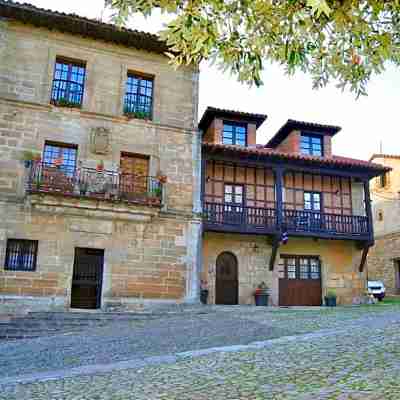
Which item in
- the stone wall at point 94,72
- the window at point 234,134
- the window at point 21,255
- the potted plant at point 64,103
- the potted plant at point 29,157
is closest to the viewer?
the window at point 21,255

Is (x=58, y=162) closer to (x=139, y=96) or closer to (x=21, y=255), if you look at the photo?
(x=21, y=255)

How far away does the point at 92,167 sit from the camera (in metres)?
15.2

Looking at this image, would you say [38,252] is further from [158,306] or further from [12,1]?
[12,1]

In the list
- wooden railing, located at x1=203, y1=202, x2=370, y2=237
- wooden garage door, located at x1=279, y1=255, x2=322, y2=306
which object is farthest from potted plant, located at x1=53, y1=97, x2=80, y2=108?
wooden garage door, located at x1=279, y1=255, x2=322, y2=306

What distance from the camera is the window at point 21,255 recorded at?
13.7 metres

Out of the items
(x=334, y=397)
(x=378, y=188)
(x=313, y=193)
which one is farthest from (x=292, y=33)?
(x=378, y=188)

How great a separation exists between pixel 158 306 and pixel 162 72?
27.9ft

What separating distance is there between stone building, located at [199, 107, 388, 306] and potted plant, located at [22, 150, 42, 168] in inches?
243

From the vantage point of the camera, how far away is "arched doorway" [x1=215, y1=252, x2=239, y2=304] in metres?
18.2

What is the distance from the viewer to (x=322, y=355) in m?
6.84

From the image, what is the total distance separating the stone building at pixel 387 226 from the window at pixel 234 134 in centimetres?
1201

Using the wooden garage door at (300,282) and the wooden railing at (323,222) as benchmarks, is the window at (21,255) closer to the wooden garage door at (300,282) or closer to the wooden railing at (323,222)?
the wooden railing at (323,222)

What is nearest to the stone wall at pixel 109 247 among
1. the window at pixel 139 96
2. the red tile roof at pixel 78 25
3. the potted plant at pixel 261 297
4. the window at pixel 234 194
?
the window at pixel 234 194

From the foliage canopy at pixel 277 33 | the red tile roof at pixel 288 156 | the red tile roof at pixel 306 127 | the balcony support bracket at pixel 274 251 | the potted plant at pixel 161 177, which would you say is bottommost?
the balcony support bracket at pixel 274 251
